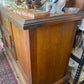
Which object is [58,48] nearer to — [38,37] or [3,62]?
[38,37]

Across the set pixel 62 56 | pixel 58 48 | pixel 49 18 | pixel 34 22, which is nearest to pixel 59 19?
pixel 49 18

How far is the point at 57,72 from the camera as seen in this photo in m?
0.95

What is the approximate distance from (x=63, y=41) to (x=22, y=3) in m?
0.56

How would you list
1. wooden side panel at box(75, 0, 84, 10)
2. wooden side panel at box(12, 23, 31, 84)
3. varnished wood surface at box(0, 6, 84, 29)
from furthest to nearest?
wooden side panel at box(75, 0, 84, 10)
wooden side panel at box(12, 23, 31, 84)
varnished wood surface at box(0, 6, 84, 29)

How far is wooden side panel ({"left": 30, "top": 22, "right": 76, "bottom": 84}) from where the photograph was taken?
607mm

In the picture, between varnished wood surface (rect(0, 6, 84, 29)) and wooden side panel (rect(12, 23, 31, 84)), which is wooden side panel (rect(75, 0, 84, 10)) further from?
wooden side panel (rect(12, 23, 31, 84))

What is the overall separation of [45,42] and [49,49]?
93mm

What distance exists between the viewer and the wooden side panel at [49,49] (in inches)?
23.9

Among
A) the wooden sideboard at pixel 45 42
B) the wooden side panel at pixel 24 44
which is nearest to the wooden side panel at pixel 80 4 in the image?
the wooden sideboard at pixel 45 42

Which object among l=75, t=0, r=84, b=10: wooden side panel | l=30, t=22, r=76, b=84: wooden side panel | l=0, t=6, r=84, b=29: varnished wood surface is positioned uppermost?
l=75, t=0, r=84, b=10: wooden side panel

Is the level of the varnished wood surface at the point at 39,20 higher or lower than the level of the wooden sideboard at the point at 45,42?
higher

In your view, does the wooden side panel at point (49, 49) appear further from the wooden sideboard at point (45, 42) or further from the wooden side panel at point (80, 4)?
the wooden side panel at point (80, 4)

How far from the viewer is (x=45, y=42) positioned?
65 cm

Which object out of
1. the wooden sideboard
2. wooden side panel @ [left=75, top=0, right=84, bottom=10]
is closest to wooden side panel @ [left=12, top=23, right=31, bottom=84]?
the wooden sideboard
